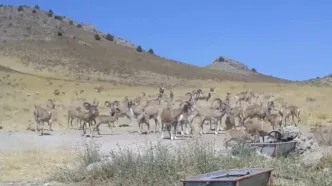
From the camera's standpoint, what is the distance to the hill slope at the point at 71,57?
90.9 meters

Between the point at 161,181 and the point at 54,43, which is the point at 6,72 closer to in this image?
the point at 54,43

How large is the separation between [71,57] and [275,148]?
288 feet

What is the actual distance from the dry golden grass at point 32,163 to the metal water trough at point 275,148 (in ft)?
18.8

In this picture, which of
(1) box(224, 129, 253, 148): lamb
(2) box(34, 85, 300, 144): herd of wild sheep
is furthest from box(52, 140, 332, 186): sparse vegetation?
(2) box(34, 85, 300, 144): herd of wild sheep

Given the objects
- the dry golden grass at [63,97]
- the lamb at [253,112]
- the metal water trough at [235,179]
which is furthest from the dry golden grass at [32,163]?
the lamb at [253,112]

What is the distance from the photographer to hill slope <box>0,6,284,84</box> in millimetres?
90875

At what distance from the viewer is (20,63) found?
309 feet

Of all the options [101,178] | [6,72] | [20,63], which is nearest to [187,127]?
[101,178]

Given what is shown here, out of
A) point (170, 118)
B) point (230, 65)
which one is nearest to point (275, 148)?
point (170, 118)

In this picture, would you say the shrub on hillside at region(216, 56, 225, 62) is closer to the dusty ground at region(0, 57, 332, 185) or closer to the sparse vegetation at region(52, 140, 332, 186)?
the dusty ground at region(0, 57, 332, 185)

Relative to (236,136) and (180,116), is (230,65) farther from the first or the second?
(236,136)

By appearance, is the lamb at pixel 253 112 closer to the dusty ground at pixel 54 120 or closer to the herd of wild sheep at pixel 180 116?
the herd of wild sheep at pixel 180 116

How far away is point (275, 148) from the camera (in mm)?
17172

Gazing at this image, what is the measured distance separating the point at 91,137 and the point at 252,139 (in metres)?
8.20
